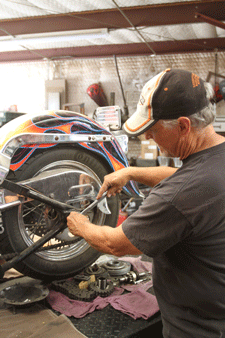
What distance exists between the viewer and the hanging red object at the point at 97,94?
5774 millimetres

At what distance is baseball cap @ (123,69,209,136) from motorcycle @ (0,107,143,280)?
0.80m

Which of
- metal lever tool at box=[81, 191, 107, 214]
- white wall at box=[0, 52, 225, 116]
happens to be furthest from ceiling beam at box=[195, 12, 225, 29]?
metal lever tool at box=[81, 191, 107, 214]

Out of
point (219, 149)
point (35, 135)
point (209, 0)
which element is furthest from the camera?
point (209, 0)

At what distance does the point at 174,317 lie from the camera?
3.97 feet

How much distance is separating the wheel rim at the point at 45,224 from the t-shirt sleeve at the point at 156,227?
85 centimetres

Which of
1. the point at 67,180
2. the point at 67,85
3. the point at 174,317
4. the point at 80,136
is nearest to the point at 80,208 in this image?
the point at 67,180

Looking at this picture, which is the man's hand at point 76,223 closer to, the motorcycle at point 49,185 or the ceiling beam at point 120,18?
the motorcycle at point 49,185

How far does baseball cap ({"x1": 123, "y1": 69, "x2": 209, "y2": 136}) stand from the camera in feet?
3.57

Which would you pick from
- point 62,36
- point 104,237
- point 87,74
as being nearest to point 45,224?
point 104,237

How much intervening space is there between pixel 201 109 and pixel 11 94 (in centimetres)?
649

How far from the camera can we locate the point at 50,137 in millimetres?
1775

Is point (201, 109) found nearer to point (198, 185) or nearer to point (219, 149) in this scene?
point (219, 149)

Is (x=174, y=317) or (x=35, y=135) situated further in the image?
(x=35, y=135)

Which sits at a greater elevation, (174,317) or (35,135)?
(35,135)
